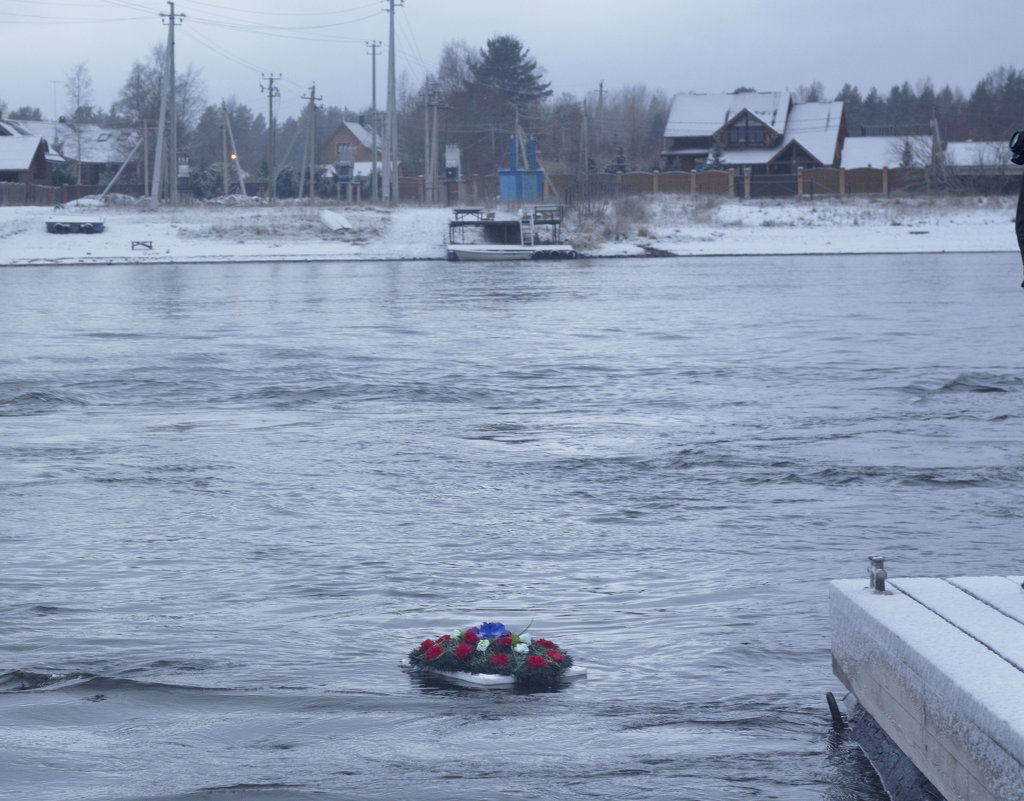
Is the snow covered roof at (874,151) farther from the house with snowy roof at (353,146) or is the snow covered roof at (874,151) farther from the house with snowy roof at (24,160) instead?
the house with snowy roof at (24,160)

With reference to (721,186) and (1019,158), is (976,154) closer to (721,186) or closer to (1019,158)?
(721,186)

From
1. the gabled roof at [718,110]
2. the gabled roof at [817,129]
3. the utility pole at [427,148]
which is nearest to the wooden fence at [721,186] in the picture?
the utility pole at [427,148]

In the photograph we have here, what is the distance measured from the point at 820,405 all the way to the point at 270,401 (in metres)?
7.08

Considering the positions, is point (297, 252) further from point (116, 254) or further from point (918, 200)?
point (918, 200)

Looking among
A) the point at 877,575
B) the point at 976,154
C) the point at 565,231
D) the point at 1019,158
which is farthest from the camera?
the point at 976,154

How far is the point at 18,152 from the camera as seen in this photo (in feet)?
309

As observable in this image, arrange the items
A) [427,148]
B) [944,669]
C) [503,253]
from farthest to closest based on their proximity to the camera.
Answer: [427,148], [503,253], [944,669]

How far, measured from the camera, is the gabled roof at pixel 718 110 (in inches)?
3907

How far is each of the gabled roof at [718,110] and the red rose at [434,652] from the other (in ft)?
306

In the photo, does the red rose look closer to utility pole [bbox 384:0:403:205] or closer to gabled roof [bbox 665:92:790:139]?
utility pole [bbox 384:0:403:205]

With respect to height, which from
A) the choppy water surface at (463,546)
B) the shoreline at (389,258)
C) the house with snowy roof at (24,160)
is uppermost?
the house with snowy roof at (24,160)

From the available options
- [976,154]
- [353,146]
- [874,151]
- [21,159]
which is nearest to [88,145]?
[21,159]

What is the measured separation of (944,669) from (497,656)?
10.4 feet

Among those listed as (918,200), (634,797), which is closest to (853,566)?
(634,797)
